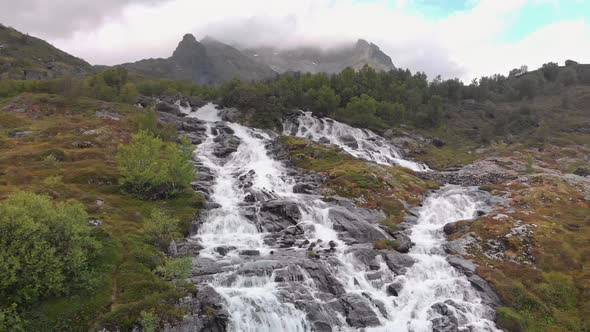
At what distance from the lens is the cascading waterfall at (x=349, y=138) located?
343 ft

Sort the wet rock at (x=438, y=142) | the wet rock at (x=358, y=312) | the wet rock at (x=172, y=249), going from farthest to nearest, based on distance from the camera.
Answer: the wet rock at (x=438, y=142), the wet rock at (x=172, y=249), the wet rock at (x=358, y=312)

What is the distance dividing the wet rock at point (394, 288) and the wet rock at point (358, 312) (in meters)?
3.57

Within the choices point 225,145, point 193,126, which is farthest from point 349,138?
point 193,126

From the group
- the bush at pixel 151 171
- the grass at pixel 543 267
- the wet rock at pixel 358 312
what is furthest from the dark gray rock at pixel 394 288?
the bush at pixel 151 171

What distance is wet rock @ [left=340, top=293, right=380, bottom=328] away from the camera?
33656 millimetres

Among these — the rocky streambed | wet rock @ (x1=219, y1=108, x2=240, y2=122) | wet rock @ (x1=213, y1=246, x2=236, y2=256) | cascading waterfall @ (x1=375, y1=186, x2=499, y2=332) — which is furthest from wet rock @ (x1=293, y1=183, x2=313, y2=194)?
wet rock @ (x1=219, y1=108, x2=240, y2=122)

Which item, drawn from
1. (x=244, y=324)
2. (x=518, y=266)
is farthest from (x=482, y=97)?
(x=244, y=324)

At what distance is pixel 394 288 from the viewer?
127ft

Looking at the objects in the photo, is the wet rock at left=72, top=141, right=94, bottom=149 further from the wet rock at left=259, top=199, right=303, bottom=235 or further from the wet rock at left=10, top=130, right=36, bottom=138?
the wet rock at left=259, top=199, right=303, bottom=235

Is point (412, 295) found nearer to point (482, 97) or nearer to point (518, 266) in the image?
point (518, 266)

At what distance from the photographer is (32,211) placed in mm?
29969

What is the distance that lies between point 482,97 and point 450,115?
134ft

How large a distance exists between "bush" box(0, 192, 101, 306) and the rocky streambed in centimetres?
891

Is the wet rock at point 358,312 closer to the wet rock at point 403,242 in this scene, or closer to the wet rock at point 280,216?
the wet rock at point 403,242
